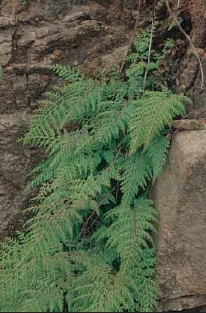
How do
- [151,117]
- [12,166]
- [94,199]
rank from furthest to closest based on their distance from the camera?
[12,166] < [94,199] < [151,117]

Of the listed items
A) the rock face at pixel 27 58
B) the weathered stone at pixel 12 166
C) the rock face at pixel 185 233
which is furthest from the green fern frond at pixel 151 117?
the weathered stone at pixel 12 166

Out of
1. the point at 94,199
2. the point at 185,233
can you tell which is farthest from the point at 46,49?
the point at 185,233

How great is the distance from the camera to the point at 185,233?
12.4 feet

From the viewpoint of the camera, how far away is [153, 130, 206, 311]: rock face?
12.3 ft

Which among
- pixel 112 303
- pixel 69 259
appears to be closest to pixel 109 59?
pixel 69 259

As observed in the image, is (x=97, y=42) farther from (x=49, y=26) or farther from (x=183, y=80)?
(x=183, y=80)

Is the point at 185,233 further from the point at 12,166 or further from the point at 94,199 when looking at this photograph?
the point at 12,166

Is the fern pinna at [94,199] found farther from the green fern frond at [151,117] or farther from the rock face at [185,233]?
the rock face at [185,233]

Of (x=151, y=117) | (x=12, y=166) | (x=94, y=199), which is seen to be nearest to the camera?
(x=151, y=117)

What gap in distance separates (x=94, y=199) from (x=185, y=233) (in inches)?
27.6

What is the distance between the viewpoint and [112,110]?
405cm

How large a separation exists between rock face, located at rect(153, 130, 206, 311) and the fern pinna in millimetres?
111

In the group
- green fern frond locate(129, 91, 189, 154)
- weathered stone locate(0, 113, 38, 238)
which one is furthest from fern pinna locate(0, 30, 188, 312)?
weathered stone locate(0, 113, 38, 238)

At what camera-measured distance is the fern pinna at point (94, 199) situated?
3.60 metres
